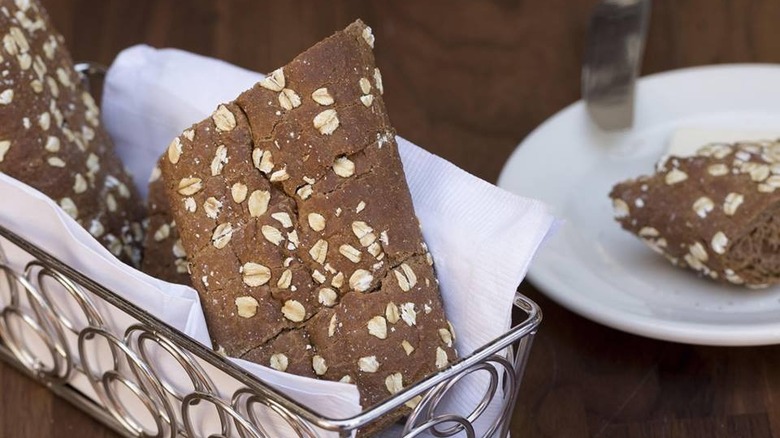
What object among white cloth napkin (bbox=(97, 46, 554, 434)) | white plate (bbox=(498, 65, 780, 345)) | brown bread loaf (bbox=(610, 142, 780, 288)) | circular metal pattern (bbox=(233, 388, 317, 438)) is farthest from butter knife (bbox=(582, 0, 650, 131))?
circular metal pattern (bbox=(233, 388, 317, 438))

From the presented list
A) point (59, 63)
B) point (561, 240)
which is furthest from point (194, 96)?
point (561, 240)

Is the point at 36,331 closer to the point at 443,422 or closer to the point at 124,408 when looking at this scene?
the point at 124,408

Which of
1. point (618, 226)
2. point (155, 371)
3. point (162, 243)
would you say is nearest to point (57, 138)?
point (162, 243)

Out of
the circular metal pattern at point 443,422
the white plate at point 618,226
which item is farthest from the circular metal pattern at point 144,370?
the white plate at point 618,226

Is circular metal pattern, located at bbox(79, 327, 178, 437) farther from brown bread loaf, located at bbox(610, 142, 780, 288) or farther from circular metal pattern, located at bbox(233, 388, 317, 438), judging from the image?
brown bread loaf, located at bbox(610, 142, 780, 288)

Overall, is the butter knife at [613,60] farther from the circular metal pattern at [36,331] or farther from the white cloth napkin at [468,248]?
the circular metal pattern at [36,331]

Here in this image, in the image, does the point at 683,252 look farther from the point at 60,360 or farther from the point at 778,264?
the point at 60,360
